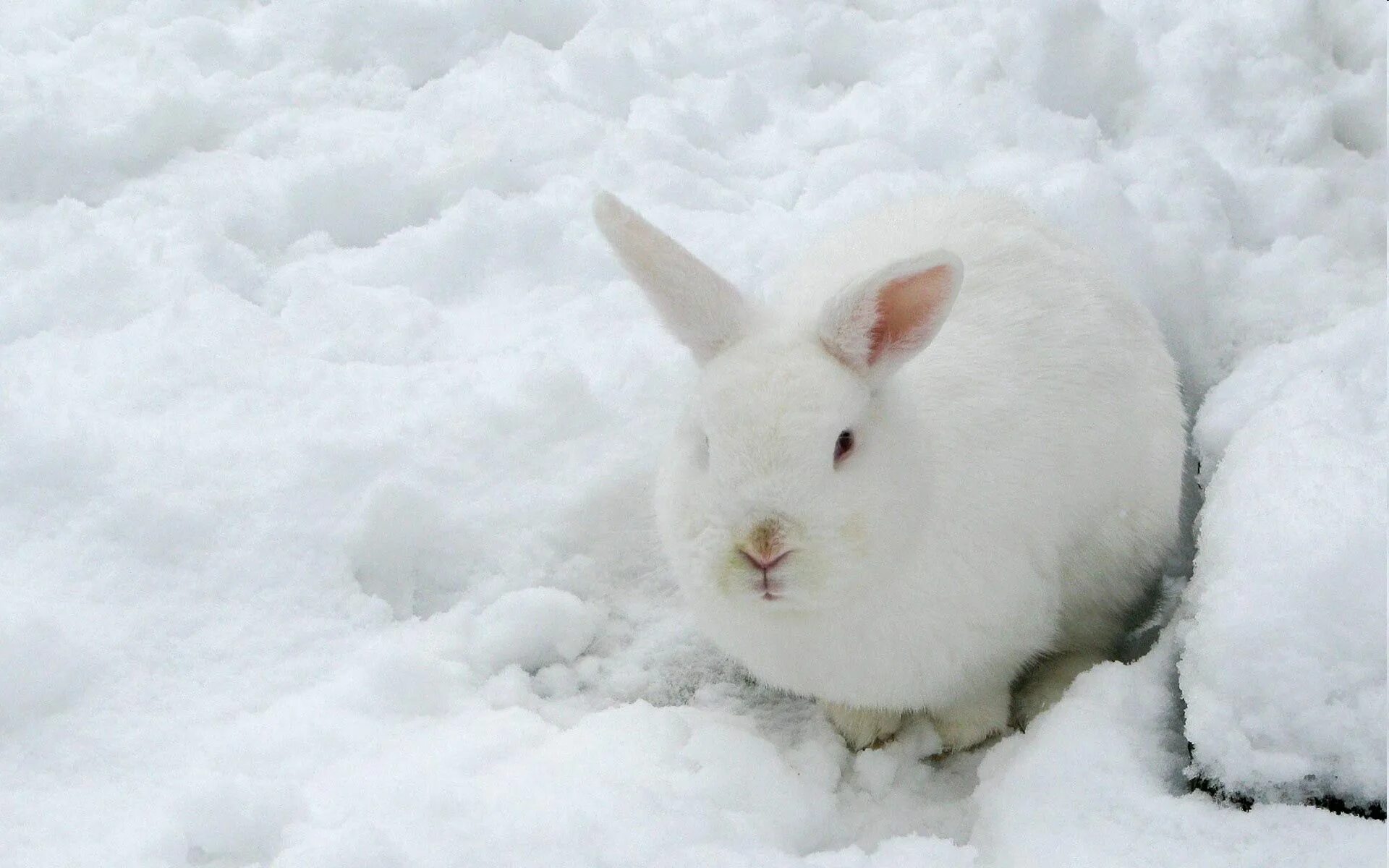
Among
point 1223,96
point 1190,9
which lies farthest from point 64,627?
point 1190,9

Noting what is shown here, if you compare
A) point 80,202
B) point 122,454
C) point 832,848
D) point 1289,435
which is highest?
point 80,202

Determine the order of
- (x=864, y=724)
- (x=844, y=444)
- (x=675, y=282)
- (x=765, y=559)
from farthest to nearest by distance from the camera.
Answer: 1. (x=864, y=724)
2. (x=675, y=282)
3. (x=844, y=444)
4. (x=765, y=559)

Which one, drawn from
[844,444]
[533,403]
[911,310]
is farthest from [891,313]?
[533,403]

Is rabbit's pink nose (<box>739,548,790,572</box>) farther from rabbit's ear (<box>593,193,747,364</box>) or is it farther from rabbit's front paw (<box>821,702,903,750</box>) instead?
rabbit's front paw (<box>821,702,903,750</box>)

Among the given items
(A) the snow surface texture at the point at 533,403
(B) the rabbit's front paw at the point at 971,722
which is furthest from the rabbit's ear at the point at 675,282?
(B) the rabbit's front paw at the point at 971,722

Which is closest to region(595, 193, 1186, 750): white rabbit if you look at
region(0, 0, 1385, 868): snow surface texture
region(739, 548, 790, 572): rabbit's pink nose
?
region(739, 548, 790, 572): rabbit's pink nose

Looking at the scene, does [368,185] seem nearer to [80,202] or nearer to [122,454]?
[80,202]

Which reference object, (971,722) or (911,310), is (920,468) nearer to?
(911,310)
